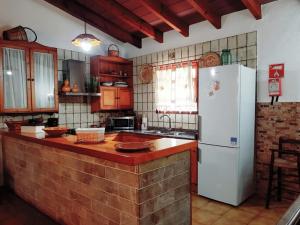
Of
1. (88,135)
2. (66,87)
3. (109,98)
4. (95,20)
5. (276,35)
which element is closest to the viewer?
(88,135)

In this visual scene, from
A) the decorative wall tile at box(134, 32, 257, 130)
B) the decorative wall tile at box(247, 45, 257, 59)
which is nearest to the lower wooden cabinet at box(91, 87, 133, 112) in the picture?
the decorative wall tile at box(134, 32, 257, 130)

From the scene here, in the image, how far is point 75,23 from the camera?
14.1ft

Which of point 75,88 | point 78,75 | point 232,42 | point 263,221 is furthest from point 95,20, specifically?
point 263,221

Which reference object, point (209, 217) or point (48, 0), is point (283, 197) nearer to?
point (209, 217)

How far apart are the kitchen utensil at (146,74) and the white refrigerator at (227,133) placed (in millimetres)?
1489

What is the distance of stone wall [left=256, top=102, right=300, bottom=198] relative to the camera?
296cm

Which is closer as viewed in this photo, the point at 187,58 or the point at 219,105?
the point at 219,105

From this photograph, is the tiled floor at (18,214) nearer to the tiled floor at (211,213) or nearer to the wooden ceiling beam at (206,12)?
the tiled floor at (211,213)

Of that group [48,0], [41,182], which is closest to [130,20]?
[48,0]

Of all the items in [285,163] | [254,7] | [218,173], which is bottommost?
[218,173]

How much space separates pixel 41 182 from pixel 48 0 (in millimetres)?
3008

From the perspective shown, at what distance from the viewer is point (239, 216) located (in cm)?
269

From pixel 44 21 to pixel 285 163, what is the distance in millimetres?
4200

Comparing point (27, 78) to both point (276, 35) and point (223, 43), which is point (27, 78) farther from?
point (276, 35)
